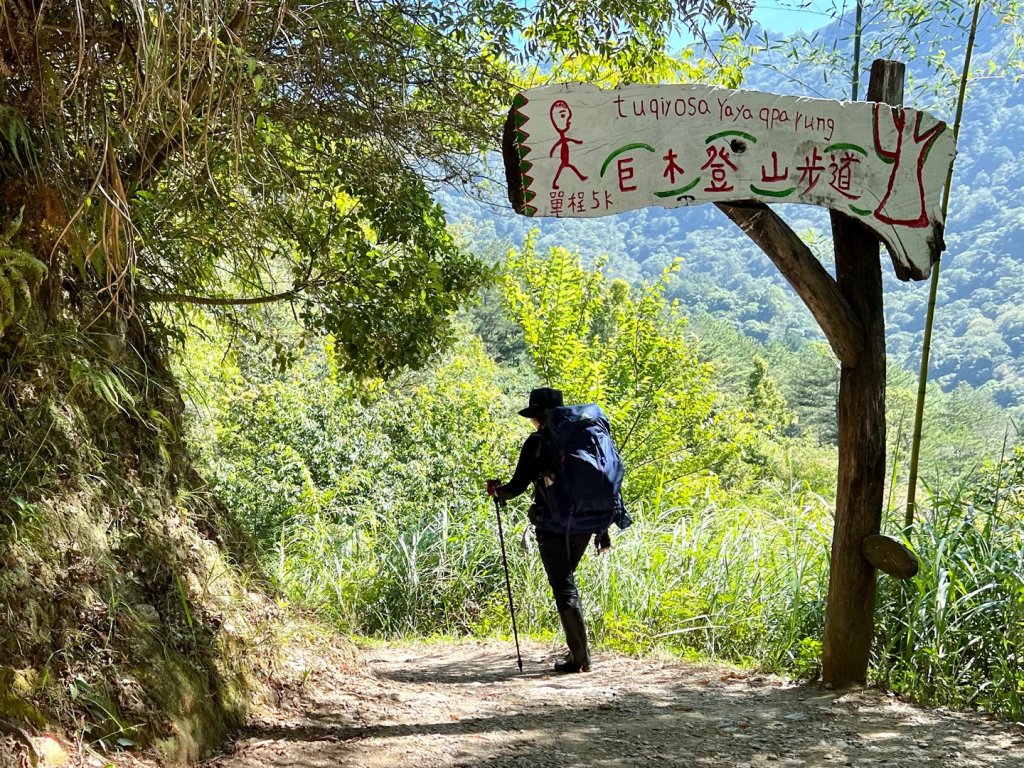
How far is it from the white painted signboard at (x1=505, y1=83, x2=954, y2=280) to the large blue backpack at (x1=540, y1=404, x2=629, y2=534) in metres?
1.44

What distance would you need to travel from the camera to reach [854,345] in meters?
3.67

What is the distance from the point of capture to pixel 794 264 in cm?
361

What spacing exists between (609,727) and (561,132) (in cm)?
246

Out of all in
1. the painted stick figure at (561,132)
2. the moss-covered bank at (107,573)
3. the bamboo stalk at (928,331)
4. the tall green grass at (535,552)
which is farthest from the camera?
the bamboo stalk at (928,331)

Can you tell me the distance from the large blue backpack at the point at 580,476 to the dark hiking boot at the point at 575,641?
0.51m

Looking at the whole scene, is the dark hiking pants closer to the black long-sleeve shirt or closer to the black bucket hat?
the black long-sleeve shirt

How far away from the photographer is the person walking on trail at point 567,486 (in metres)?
4.36

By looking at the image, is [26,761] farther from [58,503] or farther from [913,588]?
[913,588]

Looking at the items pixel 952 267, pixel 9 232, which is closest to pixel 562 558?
pixel 9 232

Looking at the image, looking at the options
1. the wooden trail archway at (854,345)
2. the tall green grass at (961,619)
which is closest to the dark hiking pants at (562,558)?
the wooden trail archway at (854,345)

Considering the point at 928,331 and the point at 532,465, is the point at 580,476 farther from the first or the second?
the point at 928,331

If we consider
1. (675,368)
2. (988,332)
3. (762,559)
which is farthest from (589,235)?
(762,559)

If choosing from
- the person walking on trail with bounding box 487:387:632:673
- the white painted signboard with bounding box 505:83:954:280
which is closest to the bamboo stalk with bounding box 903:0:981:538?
the white painted signboard with bounding box 505:83:954:280

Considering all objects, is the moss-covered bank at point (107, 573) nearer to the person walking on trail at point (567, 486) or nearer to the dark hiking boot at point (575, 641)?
the person walking on trail at point (567, 486)
